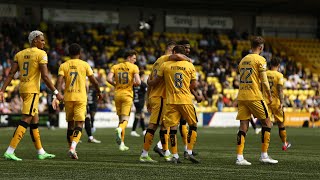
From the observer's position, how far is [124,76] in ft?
57.1

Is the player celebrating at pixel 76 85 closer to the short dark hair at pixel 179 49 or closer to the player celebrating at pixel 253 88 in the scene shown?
the short dark hair at pixel 179 49

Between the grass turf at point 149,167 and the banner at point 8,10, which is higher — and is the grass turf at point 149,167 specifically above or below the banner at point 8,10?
below

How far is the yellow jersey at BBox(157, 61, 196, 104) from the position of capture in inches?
524

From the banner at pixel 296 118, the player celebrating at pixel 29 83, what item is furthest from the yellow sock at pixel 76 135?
the banner at pixel 296 118

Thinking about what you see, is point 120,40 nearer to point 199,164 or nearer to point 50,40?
point 50,40

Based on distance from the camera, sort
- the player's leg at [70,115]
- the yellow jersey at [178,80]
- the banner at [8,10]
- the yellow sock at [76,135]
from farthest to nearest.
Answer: the banner at [8,10] → the player's leg at [70,115] → the yellow sock at [76,135] → the yellow jersey at [178,80]

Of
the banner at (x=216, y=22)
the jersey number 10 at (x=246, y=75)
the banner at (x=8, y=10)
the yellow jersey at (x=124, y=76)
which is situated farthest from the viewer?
the banner at (x=216, y=22)

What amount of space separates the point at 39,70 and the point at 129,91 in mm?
3915

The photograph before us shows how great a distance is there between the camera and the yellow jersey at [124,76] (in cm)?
1733

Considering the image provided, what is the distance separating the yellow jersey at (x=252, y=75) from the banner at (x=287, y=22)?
128 feet

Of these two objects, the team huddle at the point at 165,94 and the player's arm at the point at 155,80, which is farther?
the player's arm at the point at 155,80

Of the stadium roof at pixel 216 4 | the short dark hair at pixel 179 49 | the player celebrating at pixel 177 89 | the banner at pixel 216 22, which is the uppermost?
the stadium roof at pixel 216 4

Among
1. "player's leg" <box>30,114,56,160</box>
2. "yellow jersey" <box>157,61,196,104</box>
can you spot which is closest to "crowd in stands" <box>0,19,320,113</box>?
"player's leg" <box>30,114,56,160</box>

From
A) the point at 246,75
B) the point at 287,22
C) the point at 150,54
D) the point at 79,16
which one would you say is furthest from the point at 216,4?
the point at 246,75
